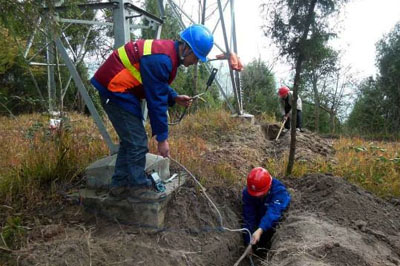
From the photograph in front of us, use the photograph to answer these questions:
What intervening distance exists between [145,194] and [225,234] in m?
1.05

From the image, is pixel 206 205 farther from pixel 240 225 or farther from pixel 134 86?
pixel 134 86

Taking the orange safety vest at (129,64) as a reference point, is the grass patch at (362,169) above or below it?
below

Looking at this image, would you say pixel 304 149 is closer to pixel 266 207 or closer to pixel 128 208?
pixel 266 207

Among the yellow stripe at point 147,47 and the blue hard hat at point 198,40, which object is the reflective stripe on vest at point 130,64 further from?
the blue hard hat at point 198,40

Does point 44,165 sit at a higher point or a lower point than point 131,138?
lower

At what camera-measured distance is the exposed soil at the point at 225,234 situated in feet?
9.93

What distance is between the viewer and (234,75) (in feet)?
25.9

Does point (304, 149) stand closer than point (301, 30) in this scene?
No

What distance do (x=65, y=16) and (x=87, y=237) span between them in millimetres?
2737

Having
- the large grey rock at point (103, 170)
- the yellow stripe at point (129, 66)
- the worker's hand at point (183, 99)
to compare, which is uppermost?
the yellow stripe at point (129, 66)

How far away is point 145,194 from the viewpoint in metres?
3.57

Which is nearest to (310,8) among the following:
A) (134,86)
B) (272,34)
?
(272,34)

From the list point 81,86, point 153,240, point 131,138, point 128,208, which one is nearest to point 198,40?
point 131,138

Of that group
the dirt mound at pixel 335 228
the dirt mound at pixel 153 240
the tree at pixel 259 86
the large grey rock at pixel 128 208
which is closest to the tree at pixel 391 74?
the tree at pixel 259 86
